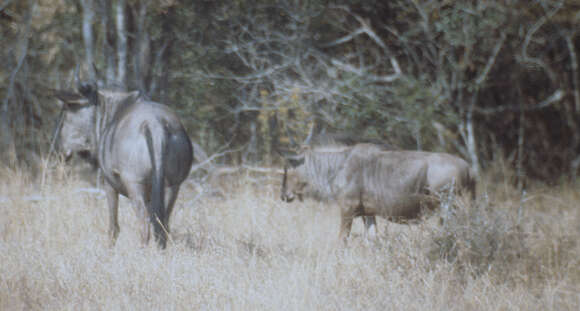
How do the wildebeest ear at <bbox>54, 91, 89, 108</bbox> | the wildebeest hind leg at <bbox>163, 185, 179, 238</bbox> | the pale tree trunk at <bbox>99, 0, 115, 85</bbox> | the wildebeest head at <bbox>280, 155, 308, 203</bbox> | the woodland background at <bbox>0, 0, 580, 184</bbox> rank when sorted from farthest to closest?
the pale tree trunk at <bbox>99, 0, 115, 85</bbox>
the woodland background at <bbox>0, 0, 580, 184</bbox>
the wildebeest head at <bbox>280, 155, 308, 203</bbox>
the wildebeest ear at <bbox>54, 91, 89, 108</bbox>
the wildebeest hind leg at <bbox>163, 185, 179, 238</bbox>

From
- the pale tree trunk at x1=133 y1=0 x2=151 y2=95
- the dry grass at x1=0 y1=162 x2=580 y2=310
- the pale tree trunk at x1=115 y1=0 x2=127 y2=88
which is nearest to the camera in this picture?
the dry grass at x1=0 y1=162 x2=580 y2=310

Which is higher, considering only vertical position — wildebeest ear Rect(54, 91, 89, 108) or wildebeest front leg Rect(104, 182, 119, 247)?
wildebeest ear Rect(54, 91, 89, 108)

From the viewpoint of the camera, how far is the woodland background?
8891 mm

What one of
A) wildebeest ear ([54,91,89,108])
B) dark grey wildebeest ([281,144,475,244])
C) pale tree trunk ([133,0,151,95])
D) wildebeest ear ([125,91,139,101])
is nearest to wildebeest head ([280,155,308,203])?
dark grey wildebeest ([281,144,475,244])

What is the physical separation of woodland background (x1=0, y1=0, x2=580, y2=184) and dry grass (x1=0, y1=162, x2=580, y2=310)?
10.4ft

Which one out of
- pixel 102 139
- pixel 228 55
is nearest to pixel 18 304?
pixel 102 139

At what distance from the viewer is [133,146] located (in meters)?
4.75

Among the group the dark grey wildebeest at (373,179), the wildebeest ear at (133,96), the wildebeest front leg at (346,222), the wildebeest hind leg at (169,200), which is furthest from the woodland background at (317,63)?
the wildebeest hind leg at (169,200)

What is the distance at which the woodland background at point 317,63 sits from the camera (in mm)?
8891

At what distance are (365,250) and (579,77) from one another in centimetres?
814

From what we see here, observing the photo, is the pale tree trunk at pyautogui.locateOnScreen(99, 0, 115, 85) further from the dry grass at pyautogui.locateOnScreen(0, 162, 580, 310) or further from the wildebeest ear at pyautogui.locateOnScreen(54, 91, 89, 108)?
the wildebeest ear at pyautogui.locateOnScreen(54, 91, 89, 108)

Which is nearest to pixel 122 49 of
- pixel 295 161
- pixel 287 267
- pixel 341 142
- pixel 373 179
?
pixel 295 161

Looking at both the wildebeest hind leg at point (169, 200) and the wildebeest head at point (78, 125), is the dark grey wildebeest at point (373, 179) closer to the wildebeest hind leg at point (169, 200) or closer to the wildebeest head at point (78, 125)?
the wildebeest hind leg at point (169, 200)

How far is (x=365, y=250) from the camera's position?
5328 mm
